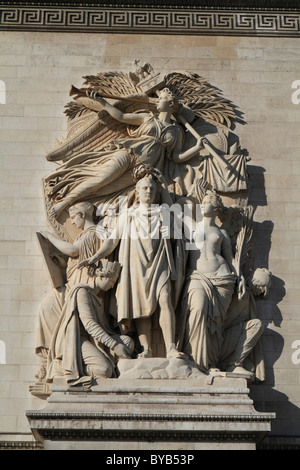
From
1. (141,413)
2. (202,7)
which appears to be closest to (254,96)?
(202,7)

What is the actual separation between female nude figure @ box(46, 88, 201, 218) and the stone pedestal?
2763 mm

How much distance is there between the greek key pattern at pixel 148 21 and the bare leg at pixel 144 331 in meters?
4.47

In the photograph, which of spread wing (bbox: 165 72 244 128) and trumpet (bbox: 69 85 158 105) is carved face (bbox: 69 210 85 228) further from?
spread wing (bbox: 165 72 244 128)

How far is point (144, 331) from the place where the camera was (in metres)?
11.3

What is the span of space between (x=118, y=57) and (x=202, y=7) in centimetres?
148

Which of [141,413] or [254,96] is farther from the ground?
[254,96]

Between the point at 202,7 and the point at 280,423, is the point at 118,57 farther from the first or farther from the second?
the point at 280,423

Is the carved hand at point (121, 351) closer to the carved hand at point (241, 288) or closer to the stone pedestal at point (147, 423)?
the stone pedestal at point (147, 423)

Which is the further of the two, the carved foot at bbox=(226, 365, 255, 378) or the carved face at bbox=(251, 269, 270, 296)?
the carved face at bbox=(251, 269, 270, 296)

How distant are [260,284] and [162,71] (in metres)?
3.44

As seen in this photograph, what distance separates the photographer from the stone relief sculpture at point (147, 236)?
11.2 metres

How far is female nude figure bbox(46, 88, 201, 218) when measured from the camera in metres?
12.1

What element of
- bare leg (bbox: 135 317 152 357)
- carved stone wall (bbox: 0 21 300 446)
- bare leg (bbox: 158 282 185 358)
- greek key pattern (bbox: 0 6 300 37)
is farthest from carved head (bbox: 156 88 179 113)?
bare leg (bbox: 135 317 152 357)

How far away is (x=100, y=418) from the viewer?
34.0 ft
